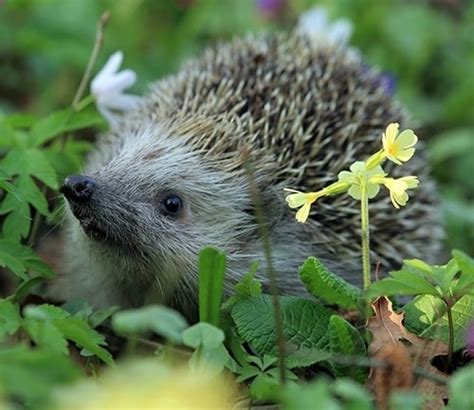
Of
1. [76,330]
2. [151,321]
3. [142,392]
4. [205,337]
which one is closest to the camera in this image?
[142,392]

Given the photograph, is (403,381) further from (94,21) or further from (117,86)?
(94,21)

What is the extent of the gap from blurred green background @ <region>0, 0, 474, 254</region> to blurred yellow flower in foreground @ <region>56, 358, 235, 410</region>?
260cm

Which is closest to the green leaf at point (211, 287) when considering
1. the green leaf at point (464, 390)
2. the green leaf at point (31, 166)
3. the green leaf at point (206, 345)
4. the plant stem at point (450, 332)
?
the green leaf at point (206, 345)

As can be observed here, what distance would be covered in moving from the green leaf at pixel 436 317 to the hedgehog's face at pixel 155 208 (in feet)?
2.36

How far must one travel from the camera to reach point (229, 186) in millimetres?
3020

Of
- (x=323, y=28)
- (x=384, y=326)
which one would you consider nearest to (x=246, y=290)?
(x=384, y=326)

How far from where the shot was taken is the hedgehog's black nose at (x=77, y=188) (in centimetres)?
264

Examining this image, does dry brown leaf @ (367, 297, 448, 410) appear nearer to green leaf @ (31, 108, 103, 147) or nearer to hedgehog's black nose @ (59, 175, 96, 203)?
hedgehog's black nose @ (59, 175, 96, 203)

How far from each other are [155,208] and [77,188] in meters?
0.30

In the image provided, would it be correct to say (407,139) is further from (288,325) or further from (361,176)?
(288,325)

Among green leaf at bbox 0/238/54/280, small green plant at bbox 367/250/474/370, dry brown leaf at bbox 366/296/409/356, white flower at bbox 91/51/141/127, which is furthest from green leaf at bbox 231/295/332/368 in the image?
white flower at bbox 91/51/141/127

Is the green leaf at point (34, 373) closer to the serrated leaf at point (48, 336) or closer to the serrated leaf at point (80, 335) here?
the serrated leaf at point (48, 336)

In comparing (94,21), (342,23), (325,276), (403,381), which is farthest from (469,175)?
(403,381)

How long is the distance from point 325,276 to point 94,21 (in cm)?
282
